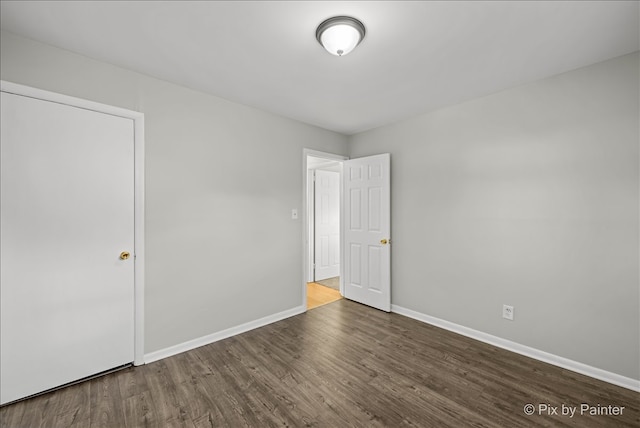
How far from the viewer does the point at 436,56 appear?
2080 millimetres

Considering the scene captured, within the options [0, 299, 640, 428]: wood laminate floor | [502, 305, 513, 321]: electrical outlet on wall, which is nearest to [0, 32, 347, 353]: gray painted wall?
[0, 299, 640, 428]: wood laminate floor

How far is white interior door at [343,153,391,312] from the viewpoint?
3.61 metres

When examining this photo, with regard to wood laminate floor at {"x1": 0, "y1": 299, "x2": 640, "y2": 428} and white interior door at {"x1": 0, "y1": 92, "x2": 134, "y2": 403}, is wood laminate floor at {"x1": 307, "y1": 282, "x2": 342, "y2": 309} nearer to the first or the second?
wood laminate floor at {"x1": 0, "y1": 299, "x2": 640, "y2": 428}

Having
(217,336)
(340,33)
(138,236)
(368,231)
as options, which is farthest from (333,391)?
(340,33)

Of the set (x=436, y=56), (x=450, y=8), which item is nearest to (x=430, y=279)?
(x=436, y=56)

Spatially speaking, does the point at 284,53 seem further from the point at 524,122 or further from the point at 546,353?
the point at 546,353

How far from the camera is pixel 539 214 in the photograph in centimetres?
247

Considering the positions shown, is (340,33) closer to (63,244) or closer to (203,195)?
(203,195)

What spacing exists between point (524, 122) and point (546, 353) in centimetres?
207

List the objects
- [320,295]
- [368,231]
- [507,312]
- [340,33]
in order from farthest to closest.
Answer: [320,295] < [368,231] < [507,312] < [340,33]

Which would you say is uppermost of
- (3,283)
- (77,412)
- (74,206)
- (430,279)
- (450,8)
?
(450,8)

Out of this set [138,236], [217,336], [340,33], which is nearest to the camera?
[340,33]

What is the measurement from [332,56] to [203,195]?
1.72 meters

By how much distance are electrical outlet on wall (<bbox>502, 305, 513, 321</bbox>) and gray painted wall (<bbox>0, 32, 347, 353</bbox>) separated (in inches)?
87.2
